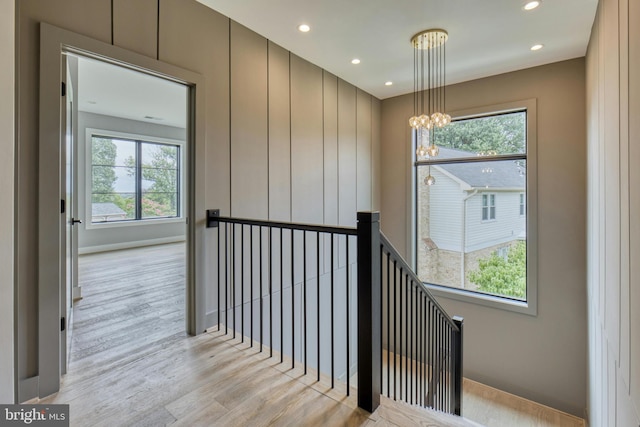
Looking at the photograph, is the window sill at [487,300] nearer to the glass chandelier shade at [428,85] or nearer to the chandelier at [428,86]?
the glass chandelier shade at [428,85]

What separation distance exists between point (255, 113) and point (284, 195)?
91 centimetres

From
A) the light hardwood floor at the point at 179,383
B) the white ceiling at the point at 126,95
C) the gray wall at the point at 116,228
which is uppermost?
the white ceiling at the point at 126,95

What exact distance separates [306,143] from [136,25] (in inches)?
78.3

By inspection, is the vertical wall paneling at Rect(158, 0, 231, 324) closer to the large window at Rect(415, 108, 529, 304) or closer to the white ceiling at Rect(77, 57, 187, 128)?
the white ceiling at Rect(77, 57, 187, 128)

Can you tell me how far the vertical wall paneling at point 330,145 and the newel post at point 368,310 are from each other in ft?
7.75

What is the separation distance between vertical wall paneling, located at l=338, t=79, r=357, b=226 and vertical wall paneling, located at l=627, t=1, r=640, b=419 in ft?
10.1

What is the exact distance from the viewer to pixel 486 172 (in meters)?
4.46

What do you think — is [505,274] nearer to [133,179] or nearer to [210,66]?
[210,66]

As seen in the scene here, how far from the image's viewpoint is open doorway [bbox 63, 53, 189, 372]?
2.76 metres

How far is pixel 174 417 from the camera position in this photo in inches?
65.7

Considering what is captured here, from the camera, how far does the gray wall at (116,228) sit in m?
5.91

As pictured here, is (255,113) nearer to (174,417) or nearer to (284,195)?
(284,195)

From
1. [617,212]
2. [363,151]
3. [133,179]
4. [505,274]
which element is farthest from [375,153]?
[133,179]

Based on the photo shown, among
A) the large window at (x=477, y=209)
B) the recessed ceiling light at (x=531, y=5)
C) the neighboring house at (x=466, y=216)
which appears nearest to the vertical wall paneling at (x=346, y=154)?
the large window at (x=477, y=209)
